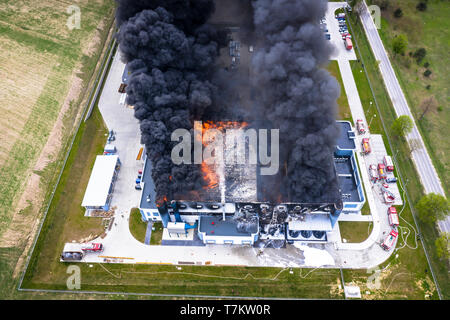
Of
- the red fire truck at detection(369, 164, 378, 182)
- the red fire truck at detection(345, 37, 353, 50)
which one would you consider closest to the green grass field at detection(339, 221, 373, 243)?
the red fire truck at detection(369, 164, 378, 182)

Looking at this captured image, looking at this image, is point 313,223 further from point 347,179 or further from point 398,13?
point 398,13

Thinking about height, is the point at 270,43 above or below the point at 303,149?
above

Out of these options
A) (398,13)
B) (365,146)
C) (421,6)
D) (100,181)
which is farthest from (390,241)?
(421,6)

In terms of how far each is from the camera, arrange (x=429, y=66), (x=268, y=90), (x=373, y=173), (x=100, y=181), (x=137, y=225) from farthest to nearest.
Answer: (x=429, y=66) < (x=373, y=173) < (x=100, y=181) < (x=137, y=225) < (x=268, y=90)

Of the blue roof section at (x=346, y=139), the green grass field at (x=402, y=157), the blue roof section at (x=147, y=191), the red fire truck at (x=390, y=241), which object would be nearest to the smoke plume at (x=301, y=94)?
the blue roof section at (x=346, y=139)

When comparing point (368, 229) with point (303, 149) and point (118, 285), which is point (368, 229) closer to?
point (303, 149)

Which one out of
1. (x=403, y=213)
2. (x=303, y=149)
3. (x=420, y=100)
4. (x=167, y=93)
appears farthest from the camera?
(x=420, y=100)

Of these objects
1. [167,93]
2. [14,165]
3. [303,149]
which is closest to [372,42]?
[303,149]

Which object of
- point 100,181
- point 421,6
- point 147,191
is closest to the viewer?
point 147,191
